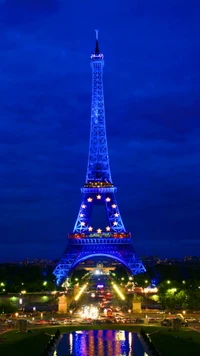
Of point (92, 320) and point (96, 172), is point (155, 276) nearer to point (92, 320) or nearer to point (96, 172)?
point (96, 172)

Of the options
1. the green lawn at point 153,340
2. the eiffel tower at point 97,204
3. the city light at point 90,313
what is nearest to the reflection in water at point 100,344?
the green lawn at point 153,340

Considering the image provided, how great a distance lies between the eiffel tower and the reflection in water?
238 feet

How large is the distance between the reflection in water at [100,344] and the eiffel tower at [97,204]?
7251 cm

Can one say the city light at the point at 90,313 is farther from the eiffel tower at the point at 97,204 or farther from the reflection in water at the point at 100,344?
the eiffel tower at the point at 97,204

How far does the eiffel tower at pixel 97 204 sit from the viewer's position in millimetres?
148375

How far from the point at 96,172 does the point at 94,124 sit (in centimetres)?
1143

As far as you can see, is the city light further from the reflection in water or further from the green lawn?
the reflection in water

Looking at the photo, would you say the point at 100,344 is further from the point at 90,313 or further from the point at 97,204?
the point at 97,204

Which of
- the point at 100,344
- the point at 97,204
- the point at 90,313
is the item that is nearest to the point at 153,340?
the point at 100,344

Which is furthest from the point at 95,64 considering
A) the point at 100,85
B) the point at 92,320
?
the point at 92,320

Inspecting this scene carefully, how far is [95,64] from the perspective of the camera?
503ft

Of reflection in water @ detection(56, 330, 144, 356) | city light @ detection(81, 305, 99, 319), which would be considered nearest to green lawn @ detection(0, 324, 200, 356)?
reflection in water @ detection(56, 330, 144, 356)

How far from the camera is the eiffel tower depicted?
148 meters

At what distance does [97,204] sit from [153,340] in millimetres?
91649
